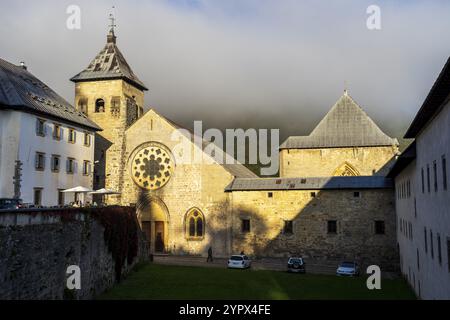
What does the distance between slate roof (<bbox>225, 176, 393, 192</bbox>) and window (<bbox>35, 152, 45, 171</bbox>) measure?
14075 mm

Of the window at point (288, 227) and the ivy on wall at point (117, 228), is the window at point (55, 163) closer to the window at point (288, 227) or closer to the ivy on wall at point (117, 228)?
the ivy on wall at point (117, 228)

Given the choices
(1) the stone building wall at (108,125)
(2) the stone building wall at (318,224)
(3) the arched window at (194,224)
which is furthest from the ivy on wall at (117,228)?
(2) the stone building wall at (318,224)

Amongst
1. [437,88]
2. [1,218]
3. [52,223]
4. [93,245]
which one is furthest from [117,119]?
[437,88]

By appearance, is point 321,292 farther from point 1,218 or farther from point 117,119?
point 117,119

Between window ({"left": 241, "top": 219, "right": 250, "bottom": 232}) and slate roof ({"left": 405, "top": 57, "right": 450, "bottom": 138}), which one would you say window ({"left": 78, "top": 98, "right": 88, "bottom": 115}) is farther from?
slate roof ({"left": 405, "top": 57, "right": 450, "bottom": 138})

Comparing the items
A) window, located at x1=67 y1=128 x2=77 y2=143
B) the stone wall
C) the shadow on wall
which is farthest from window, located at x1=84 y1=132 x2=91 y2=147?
the stone wall

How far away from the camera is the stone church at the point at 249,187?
33344 millimetres

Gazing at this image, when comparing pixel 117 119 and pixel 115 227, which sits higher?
pixel 117 119

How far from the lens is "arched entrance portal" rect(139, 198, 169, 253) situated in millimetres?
38000

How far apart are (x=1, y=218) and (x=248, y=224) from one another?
24.1 m

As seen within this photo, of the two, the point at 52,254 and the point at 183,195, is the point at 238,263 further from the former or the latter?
the point at 52,254

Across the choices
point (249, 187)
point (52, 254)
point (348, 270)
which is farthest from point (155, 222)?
point (52, 254)

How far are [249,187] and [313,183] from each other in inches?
199
